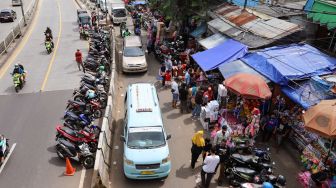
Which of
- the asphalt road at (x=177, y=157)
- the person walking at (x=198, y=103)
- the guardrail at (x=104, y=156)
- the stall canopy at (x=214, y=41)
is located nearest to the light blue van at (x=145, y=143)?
the asphalt road at (x=177, y=157)

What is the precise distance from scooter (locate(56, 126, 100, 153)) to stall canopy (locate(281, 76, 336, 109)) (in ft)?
25.9

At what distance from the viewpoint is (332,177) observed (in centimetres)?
985

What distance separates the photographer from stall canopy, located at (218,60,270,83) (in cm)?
1478

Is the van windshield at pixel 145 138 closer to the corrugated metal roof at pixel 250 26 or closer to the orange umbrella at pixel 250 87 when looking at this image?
the orange umbrella at pixel 250 87

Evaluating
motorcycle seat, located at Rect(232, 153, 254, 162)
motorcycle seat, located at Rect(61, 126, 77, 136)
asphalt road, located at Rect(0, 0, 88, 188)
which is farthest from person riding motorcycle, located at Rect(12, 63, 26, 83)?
motorcycle seat, located at Rect(232, 153, 254, 162)

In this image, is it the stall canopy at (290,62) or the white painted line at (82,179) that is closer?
the white painted line at (82,179)

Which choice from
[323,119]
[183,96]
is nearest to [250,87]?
[323,119]

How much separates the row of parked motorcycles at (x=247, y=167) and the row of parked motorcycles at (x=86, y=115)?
4.90 m

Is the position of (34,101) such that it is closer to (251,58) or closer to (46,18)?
(251,58)

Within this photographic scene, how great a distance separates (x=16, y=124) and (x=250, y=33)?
41.3ft

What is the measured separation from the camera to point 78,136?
12125 mm

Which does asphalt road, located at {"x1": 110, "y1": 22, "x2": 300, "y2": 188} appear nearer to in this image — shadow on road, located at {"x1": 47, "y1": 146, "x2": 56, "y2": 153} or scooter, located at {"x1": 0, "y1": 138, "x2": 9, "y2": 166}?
shadow on road, located at {"x1": 47, "y1": 146, "x2": 56, "y2": 153}

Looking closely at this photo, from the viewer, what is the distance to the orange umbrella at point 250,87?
40.3 feet

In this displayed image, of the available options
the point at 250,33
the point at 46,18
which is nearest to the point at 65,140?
the point at 250,33
